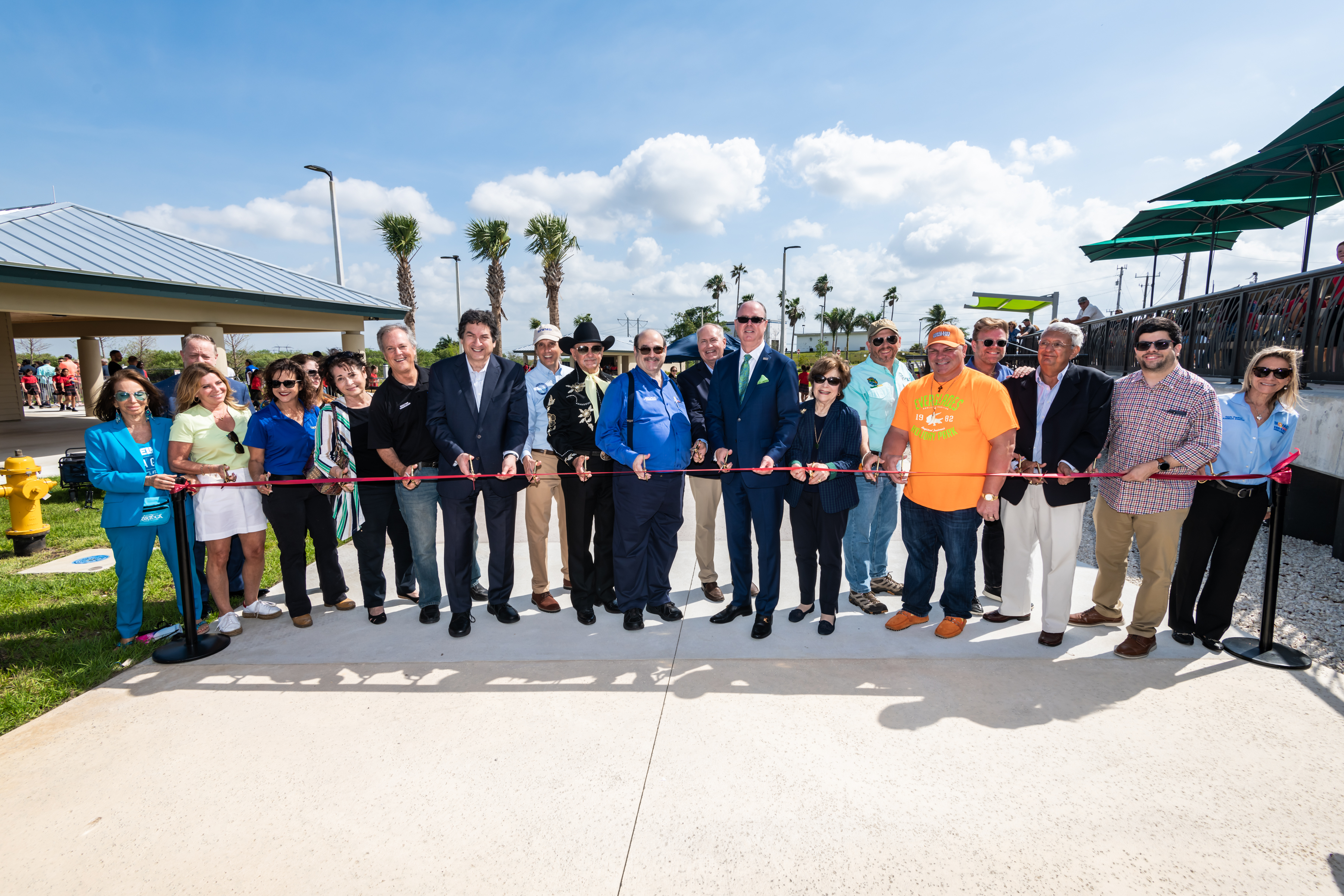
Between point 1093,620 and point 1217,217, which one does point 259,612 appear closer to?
point 1093,620

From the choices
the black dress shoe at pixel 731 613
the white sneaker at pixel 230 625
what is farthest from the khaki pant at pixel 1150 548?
the white sneaker at pixel 230 625

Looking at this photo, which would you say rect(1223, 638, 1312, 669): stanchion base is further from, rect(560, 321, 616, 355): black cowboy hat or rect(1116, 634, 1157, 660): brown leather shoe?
rect(560, 321, 616, 355): black cowboy hat

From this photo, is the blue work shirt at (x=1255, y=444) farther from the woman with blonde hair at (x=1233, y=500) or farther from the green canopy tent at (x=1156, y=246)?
the green canopy tent at (x=1156, y=246)

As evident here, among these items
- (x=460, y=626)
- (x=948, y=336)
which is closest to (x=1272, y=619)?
(x=948, y=336)

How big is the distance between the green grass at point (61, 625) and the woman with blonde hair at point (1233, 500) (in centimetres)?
648

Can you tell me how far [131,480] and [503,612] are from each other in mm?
2457

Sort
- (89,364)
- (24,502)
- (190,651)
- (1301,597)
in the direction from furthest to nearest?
(89,364), (24,502), (1301,597), (190,651)

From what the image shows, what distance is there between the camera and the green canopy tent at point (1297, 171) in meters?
6.35

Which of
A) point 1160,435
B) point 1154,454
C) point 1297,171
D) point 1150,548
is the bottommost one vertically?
point 1150,548

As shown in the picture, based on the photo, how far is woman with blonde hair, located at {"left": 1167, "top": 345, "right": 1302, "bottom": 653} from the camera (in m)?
3.67

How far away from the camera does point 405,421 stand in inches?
172

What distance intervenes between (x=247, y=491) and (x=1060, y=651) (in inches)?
212

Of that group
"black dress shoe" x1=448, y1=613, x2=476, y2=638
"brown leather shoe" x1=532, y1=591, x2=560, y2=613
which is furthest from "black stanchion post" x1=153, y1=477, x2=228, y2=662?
"brown leather shoe" x1=532, y1=591, x2=560, y2=613

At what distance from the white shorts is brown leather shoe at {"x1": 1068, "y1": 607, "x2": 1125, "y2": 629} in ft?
18.3
